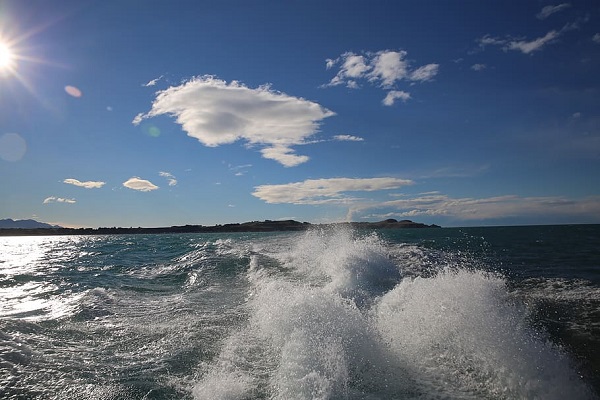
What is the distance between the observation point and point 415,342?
7465mm

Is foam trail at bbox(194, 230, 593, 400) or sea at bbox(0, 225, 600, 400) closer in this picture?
foam trail at bbox(194, 230, 593, 400)

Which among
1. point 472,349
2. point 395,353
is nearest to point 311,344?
point 395,353

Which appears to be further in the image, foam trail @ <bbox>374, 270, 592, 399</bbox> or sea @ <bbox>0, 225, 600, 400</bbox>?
sea @ <bbox>0, 225, 600, 400</bbox>

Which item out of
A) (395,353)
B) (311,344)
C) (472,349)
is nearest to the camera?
(472,349)

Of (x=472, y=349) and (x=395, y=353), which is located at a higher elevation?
(x=472, y=349)

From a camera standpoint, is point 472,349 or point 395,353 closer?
point 472,349

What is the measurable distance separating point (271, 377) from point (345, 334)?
179 centimetres

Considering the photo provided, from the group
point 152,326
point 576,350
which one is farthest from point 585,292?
point 152,326

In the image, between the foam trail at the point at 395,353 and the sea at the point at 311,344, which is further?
the sea at the point at 311,344

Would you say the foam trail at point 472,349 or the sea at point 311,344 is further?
the sea at point 311,344

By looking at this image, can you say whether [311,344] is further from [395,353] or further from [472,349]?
[472,349]

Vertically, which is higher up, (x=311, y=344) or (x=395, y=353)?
(x=311, y=344)

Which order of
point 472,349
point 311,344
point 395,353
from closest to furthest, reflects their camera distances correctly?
point 472,349 → point 311,344 → point 395,353

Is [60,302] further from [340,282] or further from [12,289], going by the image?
[340,282]
